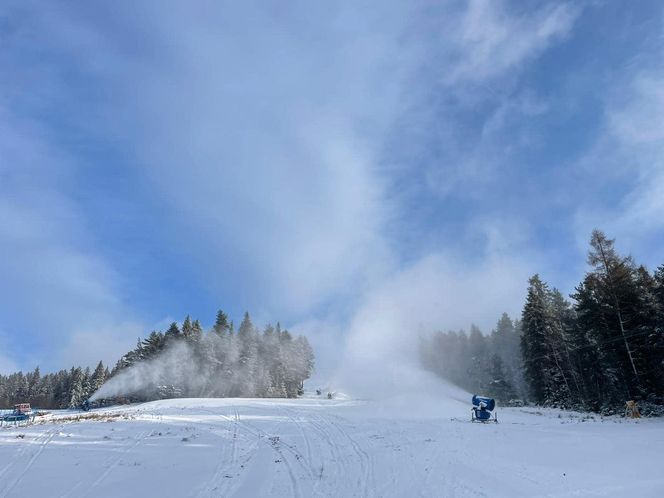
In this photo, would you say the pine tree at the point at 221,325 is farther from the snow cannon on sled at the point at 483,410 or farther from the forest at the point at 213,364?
the snow cannon on sled at the point at 483,410

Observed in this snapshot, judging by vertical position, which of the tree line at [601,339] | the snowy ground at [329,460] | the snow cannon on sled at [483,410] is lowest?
the snowy ground at [329,460]

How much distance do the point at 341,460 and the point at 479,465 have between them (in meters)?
5.05

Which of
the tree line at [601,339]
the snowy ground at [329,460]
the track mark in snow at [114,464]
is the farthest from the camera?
the tree line at [601,339]

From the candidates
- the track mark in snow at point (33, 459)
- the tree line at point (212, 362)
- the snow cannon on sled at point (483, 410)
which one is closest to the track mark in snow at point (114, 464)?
the track mark in snow at point (33, 459)

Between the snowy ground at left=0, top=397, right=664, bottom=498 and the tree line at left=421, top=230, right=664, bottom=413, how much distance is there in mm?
11947

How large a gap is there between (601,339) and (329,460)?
3473 cm

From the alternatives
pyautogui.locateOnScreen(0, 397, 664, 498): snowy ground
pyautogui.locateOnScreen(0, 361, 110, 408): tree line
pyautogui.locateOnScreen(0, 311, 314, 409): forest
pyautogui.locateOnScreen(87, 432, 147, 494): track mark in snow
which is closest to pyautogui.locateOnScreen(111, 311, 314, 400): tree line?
pyautogui.locateOnScreen(0, 311, 314, 409): forest

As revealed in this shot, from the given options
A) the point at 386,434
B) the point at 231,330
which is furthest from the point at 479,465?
the point at 231,330

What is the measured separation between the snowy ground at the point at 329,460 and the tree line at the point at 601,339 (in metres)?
11.9

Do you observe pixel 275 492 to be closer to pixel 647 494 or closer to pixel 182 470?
pixel 182 470

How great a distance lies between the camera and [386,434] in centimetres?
2191

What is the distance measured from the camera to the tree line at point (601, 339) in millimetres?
34094

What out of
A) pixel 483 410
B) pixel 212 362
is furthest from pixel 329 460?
pixel 212 362

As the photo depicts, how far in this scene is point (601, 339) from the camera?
125 feet
